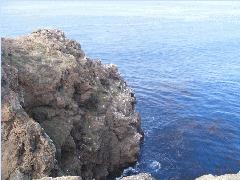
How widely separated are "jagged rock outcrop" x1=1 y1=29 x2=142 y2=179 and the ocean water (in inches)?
114

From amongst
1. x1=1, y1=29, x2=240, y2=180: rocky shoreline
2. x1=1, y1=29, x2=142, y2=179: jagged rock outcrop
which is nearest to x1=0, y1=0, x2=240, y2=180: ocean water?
x1=1, y1=29, x2=142, y2=179: jagged rock outcrop

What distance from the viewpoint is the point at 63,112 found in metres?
26.0

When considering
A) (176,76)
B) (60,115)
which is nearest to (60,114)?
(60,115)

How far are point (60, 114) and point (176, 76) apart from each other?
34.4 meters

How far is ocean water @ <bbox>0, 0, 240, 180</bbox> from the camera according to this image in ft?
113

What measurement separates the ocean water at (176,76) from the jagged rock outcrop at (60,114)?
2.90 m

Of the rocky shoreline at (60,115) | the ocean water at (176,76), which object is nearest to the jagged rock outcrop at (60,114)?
the rocky shoreline at (60,115)

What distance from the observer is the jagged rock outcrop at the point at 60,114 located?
1992cm

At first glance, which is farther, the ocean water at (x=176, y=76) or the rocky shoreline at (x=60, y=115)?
the ocean water at (x=176, y=76)

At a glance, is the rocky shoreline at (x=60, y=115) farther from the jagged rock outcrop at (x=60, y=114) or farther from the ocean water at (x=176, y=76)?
the ocean water at (x=176, y=76)

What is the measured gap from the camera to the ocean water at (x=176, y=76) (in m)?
34.4

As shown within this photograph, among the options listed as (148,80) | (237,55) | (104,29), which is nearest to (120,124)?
(148,80)

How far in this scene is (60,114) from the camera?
1015 inches

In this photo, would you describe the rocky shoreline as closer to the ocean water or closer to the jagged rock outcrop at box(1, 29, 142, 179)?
the jagged rock outcrop at box(1, 29, 142, 179)
